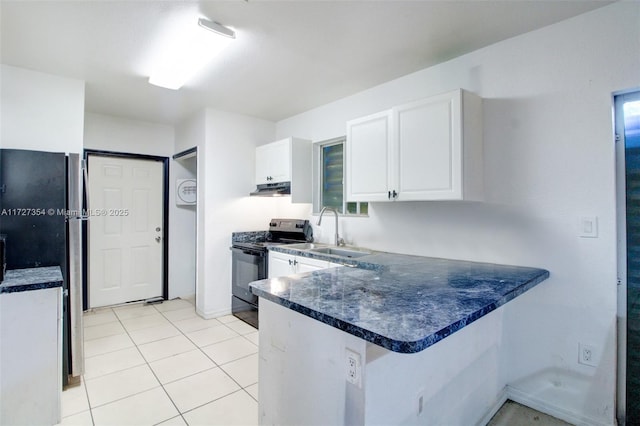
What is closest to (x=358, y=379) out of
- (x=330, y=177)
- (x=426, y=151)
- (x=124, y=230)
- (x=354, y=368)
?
(x=354, y=368)

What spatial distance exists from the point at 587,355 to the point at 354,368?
1.67 m

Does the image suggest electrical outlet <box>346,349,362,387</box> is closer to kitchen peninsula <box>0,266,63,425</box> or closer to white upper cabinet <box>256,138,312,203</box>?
kitchen peninsula <box>0,266,63,425</box>

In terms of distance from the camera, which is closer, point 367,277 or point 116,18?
point 367,277

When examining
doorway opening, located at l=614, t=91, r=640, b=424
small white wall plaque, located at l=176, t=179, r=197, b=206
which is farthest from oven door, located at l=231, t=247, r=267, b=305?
doorway opening, located at l=614, t=91, r=640, b=424

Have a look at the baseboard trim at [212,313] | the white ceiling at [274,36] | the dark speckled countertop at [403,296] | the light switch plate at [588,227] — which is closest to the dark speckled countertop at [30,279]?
the dark speckled countertop at [403,296]

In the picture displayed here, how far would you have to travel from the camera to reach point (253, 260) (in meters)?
3.48

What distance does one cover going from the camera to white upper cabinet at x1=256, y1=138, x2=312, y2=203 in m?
3.54

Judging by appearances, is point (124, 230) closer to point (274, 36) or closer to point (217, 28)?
point (217, 28)

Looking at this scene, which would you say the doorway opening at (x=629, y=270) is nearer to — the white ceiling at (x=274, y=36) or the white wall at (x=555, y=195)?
the white wall at (x=555, y=195)

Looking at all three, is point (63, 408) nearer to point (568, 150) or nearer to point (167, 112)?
point (167, 112)

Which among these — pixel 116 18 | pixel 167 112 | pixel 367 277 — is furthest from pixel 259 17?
pixel 167 112

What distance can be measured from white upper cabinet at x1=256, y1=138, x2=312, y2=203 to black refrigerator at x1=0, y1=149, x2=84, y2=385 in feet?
6.31

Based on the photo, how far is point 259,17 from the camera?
1.92m

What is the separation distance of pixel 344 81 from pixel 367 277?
1971mm
